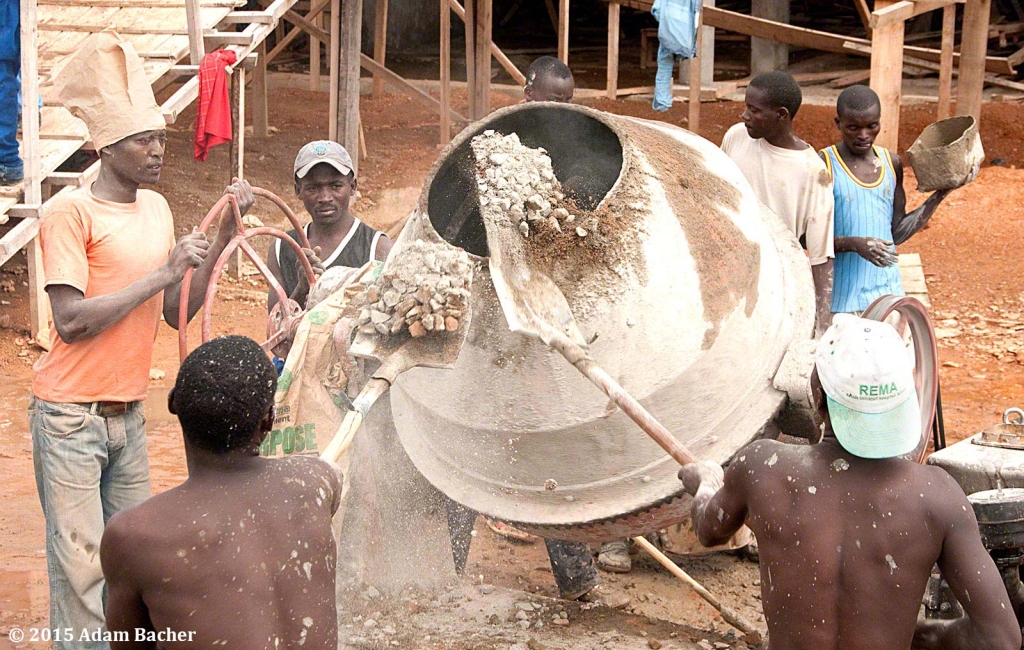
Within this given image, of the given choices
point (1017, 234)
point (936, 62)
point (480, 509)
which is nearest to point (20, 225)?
point (480, 509)

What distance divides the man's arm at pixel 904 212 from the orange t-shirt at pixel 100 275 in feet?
9.08

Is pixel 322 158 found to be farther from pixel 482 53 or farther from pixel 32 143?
pixel 482 53

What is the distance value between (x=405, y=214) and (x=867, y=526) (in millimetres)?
7519

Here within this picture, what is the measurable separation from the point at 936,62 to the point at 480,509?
9.31m

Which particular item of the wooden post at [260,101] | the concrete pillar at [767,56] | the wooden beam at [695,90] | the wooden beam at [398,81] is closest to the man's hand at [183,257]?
the wooden beam at [695,90]

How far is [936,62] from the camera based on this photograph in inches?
432

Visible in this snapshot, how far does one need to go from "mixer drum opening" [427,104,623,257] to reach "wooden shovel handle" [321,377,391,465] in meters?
0.69

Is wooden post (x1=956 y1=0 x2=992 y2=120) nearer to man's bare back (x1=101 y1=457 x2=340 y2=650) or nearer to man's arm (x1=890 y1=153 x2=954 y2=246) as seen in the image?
man's arm (x1=890 y1=153 x2=954 y2=246)

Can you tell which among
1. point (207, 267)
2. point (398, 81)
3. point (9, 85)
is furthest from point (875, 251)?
point (398, 81)

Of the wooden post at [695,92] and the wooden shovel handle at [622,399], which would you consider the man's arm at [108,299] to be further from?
Result: the wooden post at [695,92]

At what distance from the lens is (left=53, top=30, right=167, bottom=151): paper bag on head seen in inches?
125

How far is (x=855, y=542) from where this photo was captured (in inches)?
84.3

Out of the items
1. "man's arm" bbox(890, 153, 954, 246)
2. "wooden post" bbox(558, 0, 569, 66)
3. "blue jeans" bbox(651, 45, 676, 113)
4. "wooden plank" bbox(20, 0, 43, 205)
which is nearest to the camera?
"man's arm" bbox(890, 153, 954, 246)

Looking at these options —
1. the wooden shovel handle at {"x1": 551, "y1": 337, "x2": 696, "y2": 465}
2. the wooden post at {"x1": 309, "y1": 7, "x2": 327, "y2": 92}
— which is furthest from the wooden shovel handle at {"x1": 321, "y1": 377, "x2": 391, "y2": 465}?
the wooden post at {"x1": 309, "y1": 7, "x2": 327, "y2": 92}
